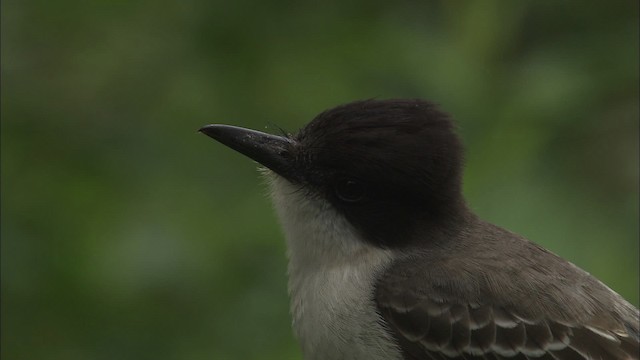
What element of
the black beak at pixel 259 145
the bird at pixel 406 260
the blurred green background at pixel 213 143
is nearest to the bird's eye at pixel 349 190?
the bird at pixel 406 260

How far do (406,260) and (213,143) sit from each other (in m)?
1.08

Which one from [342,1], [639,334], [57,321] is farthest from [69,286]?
[639,334]

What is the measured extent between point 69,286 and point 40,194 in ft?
1.34

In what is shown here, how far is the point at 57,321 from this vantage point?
26.5 ft

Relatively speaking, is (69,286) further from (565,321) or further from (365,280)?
(565,321)

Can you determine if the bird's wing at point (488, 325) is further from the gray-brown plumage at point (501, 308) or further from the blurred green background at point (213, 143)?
the blurred green background at point (213, 143)

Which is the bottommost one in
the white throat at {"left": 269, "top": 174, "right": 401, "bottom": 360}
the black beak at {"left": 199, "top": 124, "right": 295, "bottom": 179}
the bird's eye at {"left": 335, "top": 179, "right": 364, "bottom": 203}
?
the white throat at {"left": 269, "top": 174, "right": 401, "bottom": 360}

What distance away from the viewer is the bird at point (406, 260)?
774cm

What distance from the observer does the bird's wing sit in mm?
7676

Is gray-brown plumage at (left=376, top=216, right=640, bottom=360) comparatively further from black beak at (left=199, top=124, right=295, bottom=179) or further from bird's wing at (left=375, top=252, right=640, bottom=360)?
black beak at (left=199, top=124, right=295, bottom=179)

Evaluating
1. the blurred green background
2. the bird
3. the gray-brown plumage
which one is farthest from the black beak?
the gray-brown plumage

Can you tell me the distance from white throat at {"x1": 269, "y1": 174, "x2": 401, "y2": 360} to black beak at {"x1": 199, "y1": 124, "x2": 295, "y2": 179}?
0.26 ft

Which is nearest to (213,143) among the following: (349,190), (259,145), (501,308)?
(259,145)

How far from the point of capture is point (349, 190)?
8.12 m
